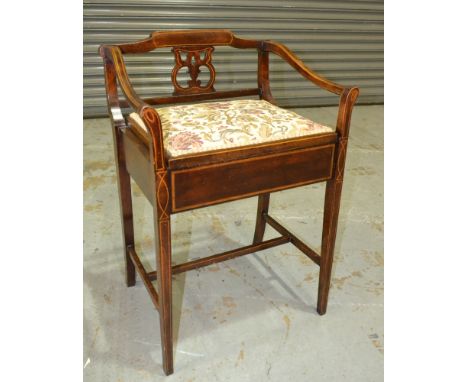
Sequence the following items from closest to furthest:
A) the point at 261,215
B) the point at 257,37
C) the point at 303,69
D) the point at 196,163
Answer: the point at 196,163
the point at 303,69
the point at 261,215
the point at 257,37

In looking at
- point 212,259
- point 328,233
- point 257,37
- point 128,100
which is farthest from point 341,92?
point 257,37

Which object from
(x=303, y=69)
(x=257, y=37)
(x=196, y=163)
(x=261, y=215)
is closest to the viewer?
(x=196, y=163)

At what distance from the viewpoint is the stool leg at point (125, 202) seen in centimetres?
159

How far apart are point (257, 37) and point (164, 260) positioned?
3152mm

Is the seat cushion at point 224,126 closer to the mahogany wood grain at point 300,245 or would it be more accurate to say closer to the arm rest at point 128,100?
the arm rest at point 128,100

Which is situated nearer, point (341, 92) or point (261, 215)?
point (341, 92)

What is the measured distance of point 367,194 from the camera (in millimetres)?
2738

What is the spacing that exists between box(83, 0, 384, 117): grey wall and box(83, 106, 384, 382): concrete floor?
61.6 inches

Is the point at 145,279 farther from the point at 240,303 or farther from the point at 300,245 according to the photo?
the point at 300,245

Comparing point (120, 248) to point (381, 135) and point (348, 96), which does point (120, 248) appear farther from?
point (381, 135)

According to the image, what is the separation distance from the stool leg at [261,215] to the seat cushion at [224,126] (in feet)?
1.91

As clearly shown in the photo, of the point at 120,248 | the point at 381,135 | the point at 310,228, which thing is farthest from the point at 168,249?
the point at 381,135

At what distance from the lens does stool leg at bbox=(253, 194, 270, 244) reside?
2.09m

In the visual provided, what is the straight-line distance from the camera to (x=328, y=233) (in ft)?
5.28
